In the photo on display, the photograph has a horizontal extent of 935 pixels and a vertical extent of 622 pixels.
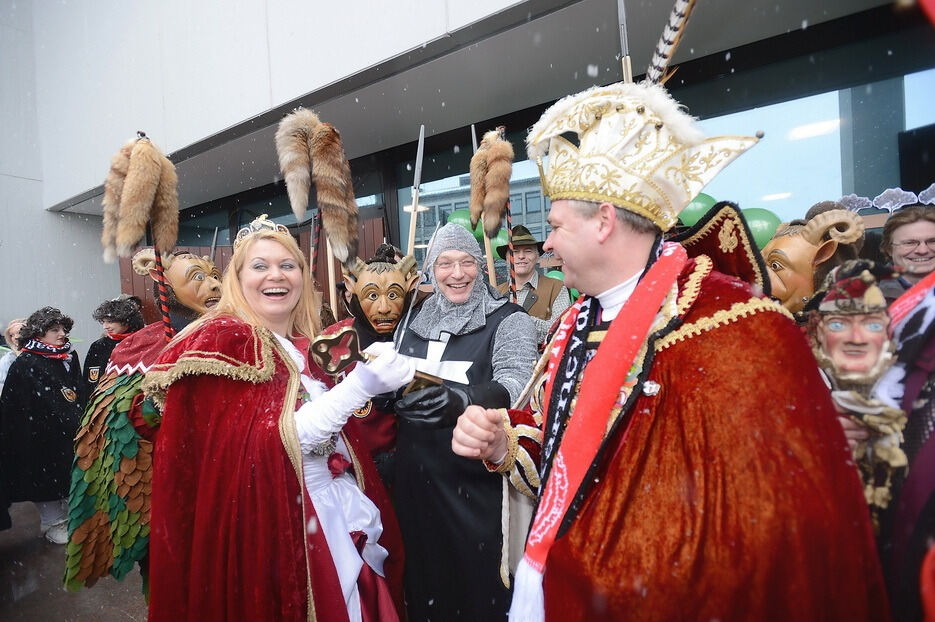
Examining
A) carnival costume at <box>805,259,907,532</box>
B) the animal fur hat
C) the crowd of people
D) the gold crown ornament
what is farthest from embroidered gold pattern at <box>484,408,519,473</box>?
the animal fur hat

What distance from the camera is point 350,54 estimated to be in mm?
5242

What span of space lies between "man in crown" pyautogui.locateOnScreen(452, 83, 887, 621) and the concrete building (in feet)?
10.7

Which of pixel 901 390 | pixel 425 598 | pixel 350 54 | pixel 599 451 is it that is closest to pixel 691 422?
pixel 599 451

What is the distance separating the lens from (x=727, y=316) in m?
1.23

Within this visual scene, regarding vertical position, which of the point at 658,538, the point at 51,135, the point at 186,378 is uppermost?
the point at 51,135

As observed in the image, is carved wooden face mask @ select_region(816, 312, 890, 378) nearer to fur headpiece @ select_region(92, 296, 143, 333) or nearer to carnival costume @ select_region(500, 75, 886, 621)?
carnival costume @ select_region(500, 75, 886, 621)

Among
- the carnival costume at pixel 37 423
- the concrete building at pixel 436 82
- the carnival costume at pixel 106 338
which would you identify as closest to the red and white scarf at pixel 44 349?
the carnival costume at pixel 37 423

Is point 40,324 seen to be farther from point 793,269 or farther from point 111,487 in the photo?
point 793,269

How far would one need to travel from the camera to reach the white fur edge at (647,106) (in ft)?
4.50

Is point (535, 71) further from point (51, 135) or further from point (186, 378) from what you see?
point (51, 135)

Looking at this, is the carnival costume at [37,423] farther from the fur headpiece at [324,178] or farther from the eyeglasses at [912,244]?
the eyeglasses at [912,244]

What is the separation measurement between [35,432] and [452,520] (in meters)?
4.74

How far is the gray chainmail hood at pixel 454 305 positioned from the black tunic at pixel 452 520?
0.19ft

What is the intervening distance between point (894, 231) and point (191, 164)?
27.5 feet
